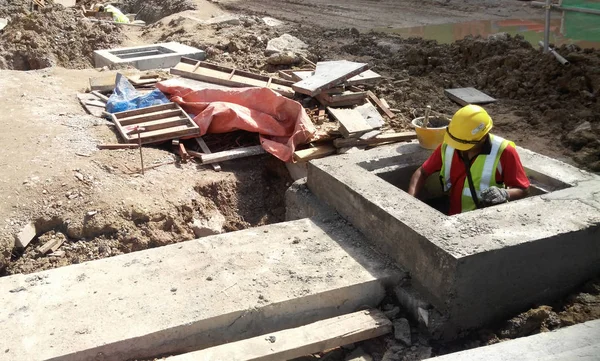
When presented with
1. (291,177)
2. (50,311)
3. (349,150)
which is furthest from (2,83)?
(50,311)

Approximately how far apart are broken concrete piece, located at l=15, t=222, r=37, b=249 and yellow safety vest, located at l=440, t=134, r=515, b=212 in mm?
3788

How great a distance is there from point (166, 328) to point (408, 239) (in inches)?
63.7

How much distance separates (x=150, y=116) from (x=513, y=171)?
466 cm

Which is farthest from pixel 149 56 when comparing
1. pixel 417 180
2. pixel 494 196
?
pixel 494 196

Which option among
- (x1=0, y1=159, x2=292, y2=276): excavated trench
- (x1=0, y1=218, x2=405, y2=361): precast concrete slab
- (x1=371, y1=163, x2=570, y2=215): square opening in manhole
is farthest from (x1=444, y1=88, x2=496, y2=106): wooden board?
(x1=0, y1=218, x2=405, y2=361): precast concrete slab

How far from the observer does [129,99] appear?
793 centimetres

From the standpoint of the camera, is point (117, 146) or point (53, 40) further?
point (53, 40)

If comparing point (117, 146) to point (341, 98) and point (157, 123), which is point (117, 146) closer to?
point (157, 123)

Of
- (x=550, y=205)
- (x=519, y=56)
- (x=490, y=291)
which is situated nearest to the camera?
(x=490, y=291)

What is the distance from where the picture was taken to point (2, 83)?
28.4 feet

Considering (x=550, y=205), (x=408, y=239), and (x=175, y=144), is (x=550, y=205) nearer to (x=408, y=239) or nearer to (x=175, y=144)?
(x=408, y=239)

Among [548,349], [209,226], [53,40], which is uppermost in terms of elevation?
[53,40]

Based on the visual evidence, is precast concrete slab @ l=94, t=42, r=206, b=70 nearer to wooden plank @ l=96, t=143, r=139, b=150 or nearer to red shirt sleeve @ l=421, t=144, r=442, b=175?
wooden plank @ l=96, t=143, r=139, b=150

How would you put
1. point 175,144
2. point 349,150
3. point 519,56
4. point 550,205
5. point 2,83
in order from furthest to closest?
1. point 519,56
2. point 2,83
3. point 175,144
4. point 349,150
5. point 550,205
